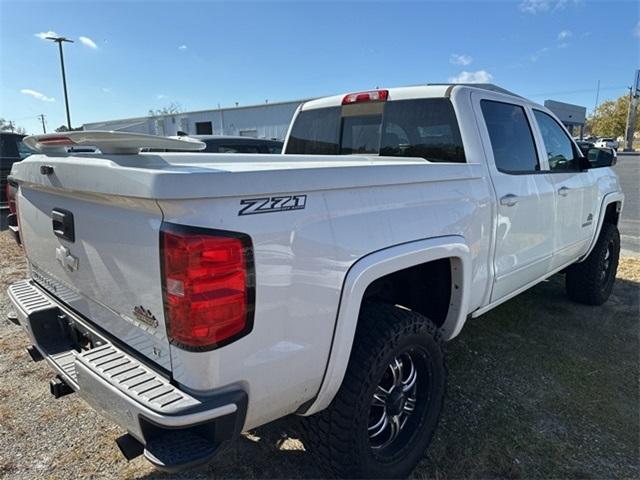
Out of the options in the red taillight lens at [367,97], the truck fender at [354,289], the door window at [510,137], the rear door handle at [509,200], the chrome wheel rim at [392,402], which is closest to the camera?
the truck fender at [354,289]

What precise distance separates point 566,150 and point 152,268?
376 cm

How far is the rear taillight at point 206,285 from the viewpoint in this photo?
1466 mm

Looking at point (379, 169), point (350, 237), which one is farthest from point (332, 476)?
point (379, 169)

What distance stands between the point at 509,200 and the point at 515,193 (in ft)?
0.41

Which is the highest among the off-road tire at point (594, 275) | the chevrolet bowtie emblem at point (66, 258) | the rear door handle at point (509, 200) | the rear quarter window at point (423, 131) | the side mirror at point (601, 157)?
the rear quarter window at point (423, 131)

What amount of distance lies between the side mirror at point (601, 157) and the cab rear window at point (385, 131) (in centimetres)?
228

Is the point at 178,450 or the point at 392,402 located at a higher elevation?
the point at 178,450

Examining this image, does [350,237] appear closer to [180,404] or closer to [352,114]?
[180,404]

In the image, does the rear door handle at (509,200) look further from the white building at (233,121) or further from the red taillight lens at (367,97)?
the white building at (233,121)

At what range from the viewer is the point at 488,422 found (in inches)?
109

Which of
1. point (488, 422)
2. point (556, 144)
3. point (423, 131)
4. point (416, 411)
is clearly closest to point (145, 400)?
point (416, 411)

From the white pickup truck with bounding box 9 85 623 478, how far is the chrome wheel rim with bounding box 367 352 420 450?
10 mm

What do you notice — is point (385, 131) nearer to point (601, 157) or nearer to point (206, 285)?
point (206, 285)

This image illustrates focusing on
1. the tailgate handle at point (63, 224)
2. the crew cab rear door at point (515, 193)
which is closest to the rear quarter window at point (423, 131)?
A: the crew cab rear door at point (515, 193)
